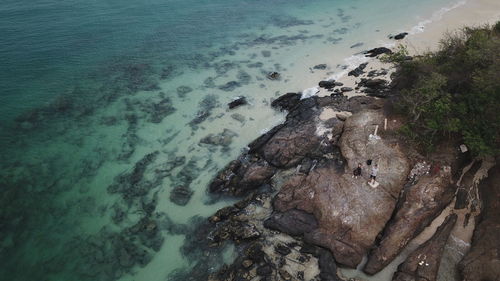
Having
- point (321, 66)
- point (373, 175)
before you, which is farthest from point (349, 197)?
point (321, 66)

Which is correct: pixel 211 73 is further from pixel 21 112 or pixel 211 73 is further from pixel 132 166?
pixel 21 112

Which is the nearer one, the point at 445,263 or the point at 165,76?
the point at 445,263

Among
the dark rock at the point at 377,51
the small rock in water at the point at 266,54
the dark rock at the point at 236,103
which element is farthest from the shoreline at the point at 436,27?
the small rock in water at the point at 266,54

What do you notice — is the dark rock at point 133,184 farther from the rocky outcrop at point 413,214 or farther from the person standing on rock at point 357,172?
the rocky outcrop at point 413,214

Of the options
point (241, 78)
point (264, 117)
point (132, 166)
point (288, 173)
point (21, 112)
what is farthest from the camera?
point (241, 78)

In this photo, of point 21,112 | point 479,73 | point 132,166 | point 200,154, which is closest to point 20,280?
point 132,166

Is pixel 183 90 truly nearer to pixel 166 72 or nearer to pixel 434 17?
pixel 166 72
